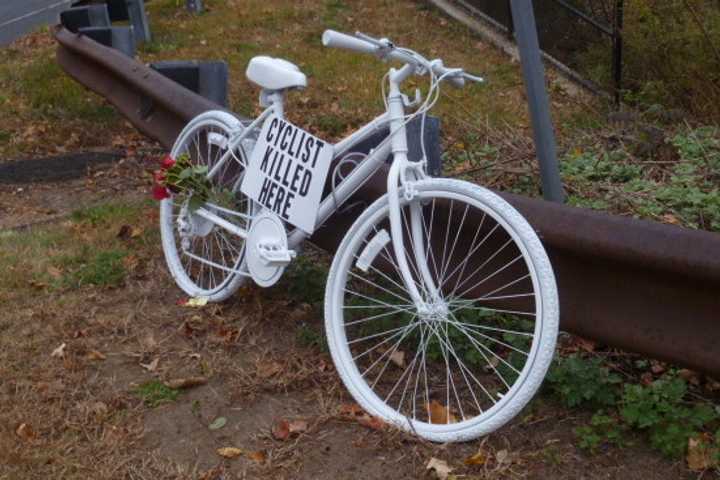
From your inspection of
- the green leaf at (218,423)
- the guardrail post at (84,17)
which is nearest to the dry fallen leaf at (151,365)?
the green leaf at (218,423)

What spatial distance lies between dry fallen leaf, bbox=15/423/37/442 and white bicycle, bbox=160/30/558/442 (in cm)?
114

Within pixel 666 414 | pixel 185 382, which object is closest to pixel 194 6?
pixel 185 382

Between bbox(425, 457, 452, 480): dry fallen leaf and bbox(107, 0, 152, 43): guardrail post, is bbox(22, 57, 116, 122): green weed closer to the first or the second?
bbox(107, 0, 152, 43): guardrail post

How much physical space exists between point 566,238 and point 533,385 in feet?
1.75

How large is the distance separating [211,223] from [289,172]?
2.68 ft

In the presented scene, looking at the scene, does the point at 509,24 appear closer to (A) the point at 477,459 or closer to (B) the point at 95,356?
(B) the point at 95,356

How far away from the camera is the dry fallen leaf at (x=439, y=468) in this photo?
3260 mm

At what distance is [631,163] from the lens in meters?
5.37

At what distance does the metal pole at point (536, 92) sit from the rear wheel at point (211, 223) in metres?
1.34

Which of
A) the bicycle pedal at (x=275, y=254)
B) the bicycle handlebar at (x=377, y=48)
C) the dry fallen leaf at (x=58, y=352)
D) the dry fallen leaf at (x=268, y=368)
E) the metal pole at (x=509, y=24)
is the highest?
the bicycle handlebar at (x=377, y=48)

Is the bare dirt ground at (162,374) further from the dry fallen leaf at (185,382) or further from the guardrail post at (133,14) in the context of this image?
the guardrail post at (133,14)

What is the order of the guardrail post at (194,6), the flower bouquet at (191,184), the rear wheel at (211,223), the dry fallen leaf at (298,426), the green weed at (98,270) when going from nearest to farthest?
the dry fallen leaf at (298,426), the rear wheel at (211,223), the flower bouquet at (191,184), the green weed at (98,270), the guardrail post at (194,6)

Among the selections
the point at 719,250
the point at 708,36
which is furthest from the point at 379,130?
the point at 708,36

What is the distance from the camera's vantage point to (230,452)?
3510 millimetres
